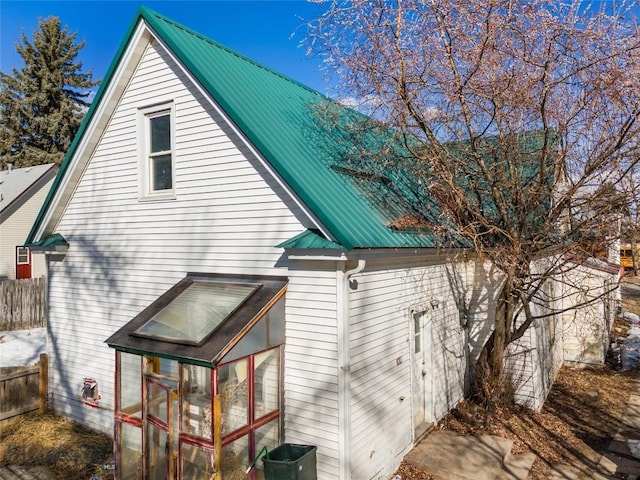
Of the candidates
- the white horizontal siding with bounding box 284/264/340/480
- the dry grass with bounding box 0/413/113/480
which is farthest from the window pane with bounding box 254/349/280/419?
the dry grass with bounding box 0/413/113/480

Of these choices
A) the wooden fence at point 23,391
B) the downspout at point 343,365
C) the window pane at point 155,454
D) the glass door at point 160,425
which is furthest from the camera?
the wooden fence at point 23,391

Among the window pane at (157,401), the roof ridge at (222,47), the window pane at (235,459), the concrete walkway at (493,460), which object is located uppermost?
the roof ridge at (222,47)

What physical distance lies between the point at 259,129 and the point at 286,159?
0.70 metres

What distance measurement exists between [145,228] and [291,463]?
5010 millimetres

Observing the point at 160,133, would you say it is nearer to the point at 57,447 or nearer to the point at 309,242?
the point at 309,242

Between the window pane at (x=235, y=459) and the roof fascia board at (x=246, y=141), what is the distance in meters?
2.99

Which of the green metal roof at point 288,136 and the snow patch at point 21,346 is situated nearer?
the green metal roof at point 288,136

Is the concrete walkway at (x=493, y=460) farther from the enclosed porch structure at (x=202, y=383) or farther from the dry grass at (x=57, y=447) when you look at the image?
the dry grass at (x=57, y=447)

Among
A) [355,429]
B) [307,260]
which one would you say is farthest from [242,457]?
[307,260]

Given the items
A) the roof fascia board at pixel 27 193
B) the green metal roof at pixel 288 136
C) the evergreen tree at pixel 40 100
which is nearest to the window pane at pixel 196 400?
the green metal roof at pixel 288 136

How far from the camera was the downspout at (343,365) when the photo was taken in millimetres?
6074

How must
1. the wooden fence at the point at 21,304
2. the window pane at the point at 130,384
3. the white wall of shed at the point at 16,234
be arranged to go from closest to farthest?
the window pane at the point at 130,384
the wooden fence at the point at 21,304
the white wall of shed at the point at 16,234

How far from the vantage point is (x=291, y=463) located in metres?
5.60

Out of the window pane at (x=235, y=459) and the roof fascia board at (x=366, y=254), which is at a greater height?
the roof fascia board at (x=366, y=254)
